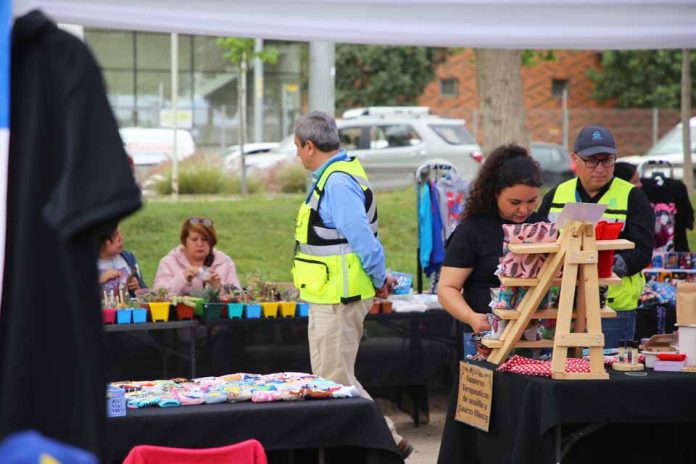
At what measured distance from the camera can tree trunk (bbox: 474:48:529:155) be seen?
1206cm

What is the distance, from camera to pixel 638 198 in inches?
231

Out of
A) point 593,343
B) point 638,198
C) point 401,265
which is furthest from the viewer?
point 401,265

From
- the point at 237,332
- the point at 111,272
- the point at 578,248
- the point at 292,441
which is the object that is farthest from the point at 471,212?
the point at 111,272

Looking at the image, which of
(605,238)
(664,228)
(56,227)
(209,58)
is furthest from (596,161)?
(209,58)

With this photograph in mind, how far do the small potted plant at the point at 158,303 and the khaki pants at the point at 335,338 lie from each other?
4.34 feet

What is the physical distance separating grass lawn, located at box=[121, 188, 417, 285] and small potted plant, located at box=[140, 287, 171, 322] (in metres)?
4.42

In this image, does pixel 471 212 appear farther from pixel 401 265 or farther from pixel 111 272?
pixel 401 265

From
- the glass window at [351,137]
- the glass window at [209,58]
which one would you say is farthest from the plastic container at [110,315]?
the glass window at [209,58]

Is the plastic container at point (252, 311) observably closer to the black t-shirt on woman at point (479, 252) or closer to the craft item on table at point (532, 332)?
the black t-shirt on woman at point (479, 252)

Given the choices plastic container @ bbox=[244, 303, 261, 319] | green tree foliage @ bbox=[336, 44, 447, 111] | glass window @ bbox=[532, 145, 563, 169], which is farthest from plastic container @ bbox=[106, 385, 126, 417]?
green tree foliage @ bbox=[336, 44, 447, 111]

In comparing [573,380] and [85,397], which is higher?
[85,397]

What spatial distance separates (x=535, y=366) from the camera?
4770 mm

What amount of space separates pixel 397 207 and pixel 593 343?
36.8 ft

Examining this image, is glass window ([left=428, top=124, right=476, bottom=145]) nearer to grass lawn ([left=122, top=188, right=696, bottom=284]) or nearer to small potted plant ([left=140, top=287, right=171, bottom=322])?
grass lawn ([left=122, top=188, right=696, bottom=284])
